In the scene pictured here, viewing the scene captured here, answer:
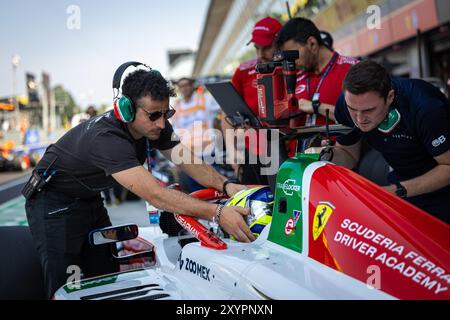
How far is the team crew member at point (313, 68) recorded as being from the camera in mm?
3107

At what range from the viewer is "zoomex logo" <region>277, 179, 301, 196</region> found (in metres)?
1.93

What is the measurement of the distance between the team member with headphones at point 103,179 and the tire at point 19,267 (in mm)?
118

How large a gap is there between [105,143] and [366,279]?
136 cm

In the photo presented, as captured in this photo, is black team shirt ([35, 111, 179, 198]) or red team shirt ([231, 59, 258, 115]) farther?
red team shirt ([231, 59, 258, 115])

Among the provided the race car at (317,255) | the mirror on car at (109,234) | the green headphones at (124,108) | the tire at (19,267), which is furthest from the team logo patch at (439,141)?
the tire at (19,267)

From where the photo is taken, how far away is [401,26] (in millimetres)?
9328

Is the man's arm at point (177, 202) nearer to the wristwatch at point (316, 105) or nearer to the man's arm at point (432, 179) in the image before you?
A: the man's arm at point (432, 179)

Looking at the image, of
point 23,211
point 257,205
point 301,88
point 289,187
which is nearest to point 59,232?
point 257,205

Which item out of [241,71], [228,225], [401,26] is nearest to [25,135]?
[401,26]

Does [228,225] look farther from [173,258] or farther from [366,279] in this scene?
[366,279]

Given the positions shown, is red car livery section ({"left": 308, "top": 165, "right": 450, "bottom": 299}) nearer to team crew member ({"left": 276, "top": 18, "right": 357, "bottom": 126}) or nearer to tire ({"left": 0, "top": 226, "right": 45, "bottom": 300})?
team crew member ({"left": 276, "top": 18, "right": 357, "bottom": 126})

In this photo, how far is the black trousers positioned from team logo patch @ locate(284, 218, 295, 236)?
132 cm

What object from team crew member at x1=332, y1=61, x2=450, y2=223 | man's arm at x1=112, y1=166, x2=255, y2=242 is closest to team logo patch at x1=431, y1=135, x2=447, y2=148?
team crew member at x1=332, y1=61, x2=450, y2=223
